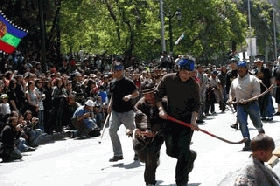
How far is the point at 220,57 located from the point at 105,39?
16.9 metres

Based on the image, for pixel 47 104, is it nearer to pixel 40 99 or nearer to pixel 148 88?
pixel 40 99

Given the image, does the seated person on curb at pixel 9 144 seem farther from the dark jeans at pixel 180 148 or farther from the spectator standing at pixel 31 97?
the dark jeans at pixel 180 148

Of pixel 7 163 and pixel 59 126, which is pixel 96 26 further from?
pixel 7 163

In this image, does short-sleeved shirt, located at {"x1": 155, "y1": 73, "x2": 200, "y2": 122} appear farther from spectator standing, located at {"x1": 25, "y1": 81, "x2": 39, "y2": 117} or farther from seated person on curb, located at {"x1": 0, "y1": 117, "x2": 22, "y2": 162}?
spectator standing, located at {"x1": 25, "y1": 81, "x2": 39, "y2": 117}

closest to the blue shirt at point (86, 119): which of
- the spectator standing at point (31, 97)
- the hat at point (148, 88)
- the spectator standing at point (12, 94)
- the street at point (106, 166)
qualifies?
the spectator standing at point (31, 97)

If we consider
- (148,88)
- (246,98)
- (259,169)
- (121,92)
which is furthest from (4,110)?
(259,169)

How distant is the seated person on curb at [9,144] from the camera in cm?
1542

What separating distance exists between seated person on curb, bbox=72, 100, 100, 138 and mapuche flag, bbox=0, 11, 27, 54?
264cm

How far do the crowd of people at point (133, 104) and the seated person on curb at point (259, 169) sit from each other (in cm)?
205

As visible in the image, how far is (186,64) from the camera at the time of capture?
9297 mm

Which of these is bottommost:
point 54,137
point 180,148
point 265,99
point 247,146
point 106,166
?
point 54,137

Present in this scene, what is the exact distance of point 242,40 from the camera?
58.0m

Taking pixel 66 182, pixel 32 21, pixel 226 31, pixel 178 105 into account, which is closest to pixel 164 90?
pixel 178 105

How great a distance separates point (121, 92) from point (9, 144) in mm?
3738
